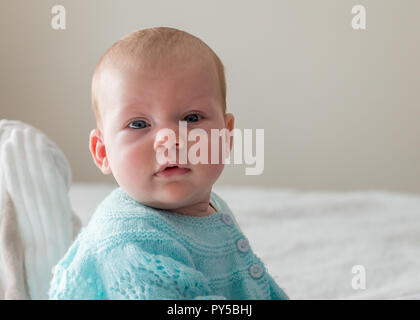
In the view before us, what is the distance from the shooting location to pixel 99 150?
0.88m

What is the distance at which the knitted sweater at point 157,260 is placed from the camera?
2.25 feet

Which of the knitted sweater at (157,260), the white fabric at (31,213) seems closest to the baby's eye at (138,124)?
the knitted sweater at (157,260)

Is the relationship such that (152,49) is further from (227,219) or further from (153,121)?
(227,219)

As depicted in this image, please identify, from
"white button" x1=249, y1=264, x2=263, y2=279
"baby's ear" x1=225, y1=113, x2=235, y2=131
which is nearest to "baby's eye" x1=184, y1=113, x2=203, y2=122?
"baby's ear" x1=225, y1=113, x2=235, y2=131

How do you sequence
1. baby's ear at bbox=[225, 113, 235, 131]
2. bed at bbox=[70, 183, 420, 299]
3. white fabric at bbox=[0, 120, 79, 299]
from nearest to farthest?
baby's ear at bbox=[225, 113, 235, 131], white fabric at bbox=[0, 120, 79, 299], bed at bbox=[70, 183, 420, 299]

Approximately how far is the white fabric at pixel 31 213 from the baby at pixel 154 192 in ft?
1.00

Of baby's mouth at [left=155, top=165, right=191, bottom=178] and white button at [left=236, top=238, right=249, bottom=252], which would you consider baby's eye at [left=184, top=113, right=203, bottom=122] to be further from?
white button at [left=236, top=238, right=249, bottom=252]

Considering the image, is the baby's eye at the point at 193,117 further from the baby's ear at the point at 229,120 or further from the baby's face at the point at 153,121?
the baby's ear at the point at 229,120

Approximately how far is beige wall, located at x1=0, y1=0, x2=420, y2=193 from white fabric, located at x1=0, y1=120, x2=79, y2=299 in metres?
1.47

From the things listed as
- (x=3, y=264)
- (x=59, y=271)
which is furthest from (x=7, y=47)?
(x=59, y=271)

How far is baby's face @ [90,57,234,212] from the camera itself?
2.48 ft
